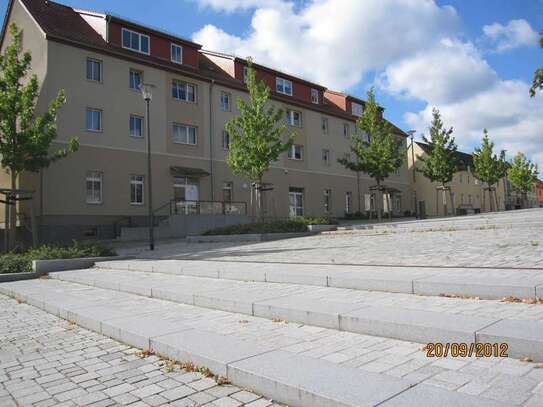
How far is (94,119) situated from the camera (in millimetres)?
25953

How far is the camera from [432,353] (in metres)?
4.27

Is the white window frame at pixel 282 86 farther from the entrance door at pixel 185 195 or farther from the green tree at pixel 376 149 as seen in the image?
the entrance door at pixel 185 195

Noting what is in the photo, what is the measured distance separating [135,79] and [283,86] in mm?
14321

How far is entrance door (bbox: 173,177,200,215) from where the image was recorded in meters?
27.4

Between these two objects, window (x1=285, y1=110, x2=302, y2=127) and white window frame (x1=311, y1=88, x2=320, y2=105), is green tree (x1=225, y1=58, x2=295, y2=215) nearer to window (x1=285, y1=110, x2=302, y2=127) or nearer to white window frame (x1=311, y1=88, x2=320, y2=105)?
window (x1=285, y1=110, x2=302, y2=127)

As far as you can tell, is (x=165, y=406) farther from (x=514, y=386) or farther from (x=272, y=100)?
(x=272, y=100)

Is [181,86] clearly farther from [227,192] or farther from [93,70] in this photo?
[227,192]

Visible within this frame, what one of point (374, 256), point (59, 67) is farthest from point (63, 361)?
point (59, 67)

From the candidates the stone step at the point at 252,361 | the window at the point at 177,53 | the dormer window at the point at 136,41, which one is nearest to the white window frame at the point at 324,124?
the window at the point at 177,53

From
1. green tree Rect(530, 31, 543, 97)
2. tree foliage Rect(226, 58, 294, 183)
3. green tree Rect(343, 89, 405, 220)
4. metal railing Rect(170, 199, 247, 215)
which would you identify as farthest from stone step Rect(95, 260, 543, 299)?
green tree Rect(343, 89, 405, 220)

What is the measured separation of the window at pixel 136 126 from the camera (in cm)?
2769

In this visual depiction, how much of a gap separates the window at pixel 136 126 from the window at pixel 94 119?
204 cm

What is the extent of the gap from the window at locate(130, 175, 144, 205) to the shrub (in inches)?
434

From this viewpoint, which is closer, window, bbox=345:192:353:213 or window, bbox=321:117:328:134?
window, bbox=321:117:328:134
